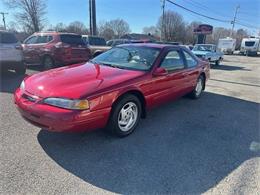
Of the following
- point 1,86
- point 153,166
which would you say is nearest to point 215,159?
point 153,166

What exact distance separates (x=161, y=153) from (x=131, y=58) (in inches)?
79.7

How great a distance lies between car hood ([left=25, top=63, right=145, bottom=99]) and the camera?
3.17 m

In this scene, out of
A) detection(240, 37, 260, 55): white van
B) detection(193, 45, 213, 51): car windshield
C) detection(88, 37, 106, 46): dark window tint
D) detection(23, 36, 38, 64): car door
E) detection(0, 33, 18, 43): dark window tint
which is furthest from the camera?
detection(240, 37, 260, 55): white van

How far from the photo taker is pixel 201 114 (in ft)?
16.8

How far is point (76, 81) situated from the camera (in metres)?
3.48

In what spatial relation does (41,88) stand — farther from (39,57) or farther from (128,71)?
(39,57)

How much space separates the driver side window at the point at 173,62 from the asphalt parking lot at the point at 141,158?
3.45 feet

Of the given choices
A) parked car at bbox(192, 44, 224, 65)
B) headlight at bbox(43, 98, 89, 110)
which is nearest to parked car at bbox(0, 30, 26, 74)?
headlight at bbox(43, 98, 89, 110)

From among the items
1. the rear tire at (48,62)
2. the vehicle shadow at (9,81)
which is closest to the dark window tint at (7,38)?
the vehicle shadow at (9,81)

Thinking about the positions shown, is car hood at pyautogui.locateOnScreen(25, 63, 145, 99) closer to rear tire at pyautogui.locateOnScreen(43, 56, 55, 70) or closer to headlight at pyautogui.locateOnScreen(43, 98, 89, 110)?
headlight at pyautogui.locateOnScreen(43, 98, 89, 110)

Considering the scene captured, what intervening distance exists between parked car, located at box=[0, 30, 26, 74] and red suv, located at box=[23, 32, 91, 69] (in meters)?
1.61

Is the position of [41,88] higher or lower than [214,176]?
higher

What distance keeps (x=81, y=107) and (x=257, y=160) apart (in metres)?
2.60

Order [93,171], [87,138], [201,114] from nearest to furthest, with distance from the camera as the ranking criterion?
[93,171] → [87,138] → [201,114]
